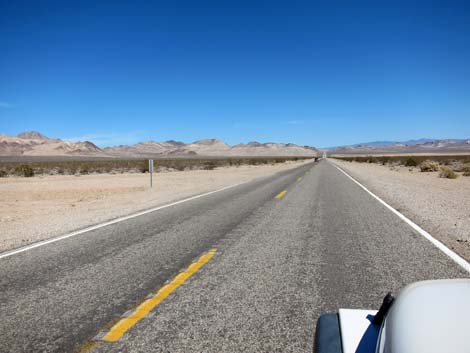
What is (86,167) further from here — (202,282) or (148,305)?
(148,305)

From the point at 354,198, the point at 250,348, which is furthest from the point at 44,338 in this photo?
the point at 354,198

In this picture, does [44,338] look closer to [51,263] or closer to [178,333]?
[178,333]

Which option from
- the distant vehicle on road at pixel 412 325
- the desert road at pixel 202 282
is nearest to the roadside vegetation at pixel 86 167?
the desert road at pixel 202 282

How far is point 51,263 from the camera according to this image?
5.42m

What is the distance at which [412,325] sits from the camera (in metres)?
1.47

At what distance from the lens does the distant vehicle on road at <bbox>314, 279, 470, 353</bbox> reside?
1343mm

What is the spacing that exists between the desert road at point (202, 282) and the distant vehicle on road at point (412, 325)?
0.99 meters

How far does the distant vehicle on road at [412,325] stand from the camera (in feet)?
4.41

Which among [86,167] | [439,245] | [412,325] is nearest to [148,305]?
[412,325]

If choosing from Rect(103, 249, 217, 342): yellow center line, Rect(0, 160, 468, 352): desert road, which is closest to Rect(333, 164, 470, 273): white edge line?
Rect(0, 160, 468, 352): desert road

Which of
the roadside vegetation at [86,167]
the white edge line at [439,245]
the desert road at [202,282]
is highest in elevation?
the roadside vegetation at [86,167]

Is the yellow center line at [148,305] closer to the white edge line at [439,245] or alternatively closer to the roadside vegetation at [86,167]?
the white edge line at [439,245]

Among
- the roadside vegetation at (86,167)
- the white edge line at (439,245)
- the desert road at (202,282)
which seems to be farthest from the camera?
Result: the roadside vegetation at (86,167)

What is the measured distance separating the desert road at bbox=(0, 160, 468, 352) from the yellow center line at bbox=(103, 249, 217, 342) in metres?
0.01
